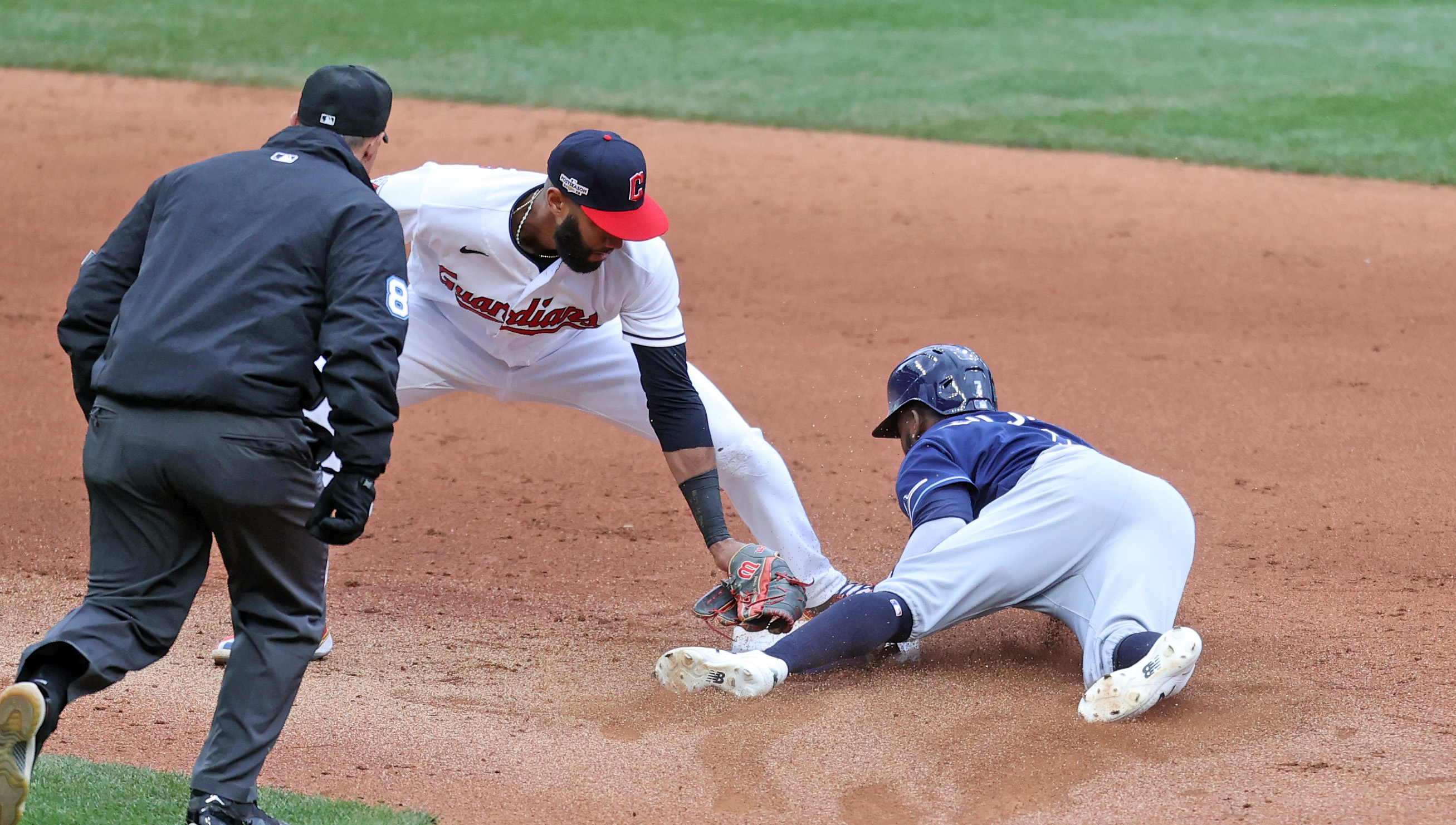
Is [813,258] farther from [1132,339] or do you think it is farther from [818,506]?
[818,506]

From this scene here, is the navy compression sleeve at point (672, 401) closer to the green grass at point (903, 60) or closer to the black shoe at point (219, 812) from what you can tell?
the black shoe at point (219, 812)

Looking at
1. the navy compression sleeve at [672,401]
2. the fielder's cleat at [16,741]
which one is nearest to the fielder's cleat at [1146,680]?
the navy compression sleeve at [672,401]

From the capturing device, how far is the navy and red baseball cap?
166 inches

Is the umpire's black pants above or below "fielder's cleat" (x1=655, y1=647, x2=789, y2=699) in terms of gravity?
above

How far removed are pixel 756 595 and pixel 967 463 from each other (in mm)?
807

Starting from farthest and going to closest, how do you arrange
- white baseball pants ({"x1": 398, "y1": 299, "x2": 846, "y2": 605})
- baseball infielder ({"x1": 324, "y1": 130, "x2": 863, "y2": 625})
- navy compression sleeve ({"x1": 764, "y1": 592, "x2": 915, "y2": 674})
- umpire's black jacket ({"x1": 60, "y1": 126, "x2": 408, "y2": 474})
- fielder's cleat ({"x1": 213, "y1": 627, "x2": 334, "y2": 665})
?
white baseball pants ({"x1": 398, "y1": 299, "x2": 846, "y2": 605}) < fielder's cleat ({"x1": 213, "y1": 627, "x2": 334, "y2": 665}) < baseball infielder ({"x1": 324, "y1": 130, "x2": 863, "y2": 625}) < navy compression sleeve ({"x1": 764, "y1": 592, "x2": 915, "y2": 674}) < umpire's black jacket ({"x1": 60, "y1": 126, "x2": 408, "y2": 474})

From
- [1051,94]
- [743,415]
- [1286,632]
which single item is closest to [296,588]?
[1286,632]

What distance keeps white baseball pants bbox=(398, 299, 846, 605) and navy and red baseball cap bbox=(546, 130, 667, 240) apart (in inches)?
30.4

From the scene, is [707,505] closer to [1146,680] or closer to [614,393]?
[614,393]

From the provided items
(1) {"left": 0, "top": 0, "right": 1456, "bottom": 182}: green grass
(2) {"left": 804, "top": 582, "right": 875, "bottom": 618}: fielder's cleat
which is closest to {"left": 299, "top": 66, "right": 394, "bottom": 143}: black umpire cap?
(2) {"left": 804, "top": 582, "right": 875, "bottom": 618}: fielder's cleat

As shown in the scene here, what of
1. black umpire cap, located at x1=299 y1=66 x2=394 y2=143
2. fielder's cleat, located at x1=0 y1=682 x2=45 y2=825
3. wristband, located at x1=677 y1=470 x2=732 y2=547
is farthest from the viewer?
wristband, located at x1=677 y1=470 x2=732 y2=547

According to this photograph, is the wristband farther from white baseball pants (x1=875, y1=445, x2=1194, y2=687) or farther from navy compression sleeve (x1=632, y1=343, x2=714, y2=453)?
white baseball pants (x1=875, y1=445, x2=1194, y2=687)

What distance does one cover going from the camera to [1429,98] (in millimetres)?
13250

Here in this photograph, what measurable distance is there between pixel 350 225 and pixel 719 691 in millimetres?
1744
